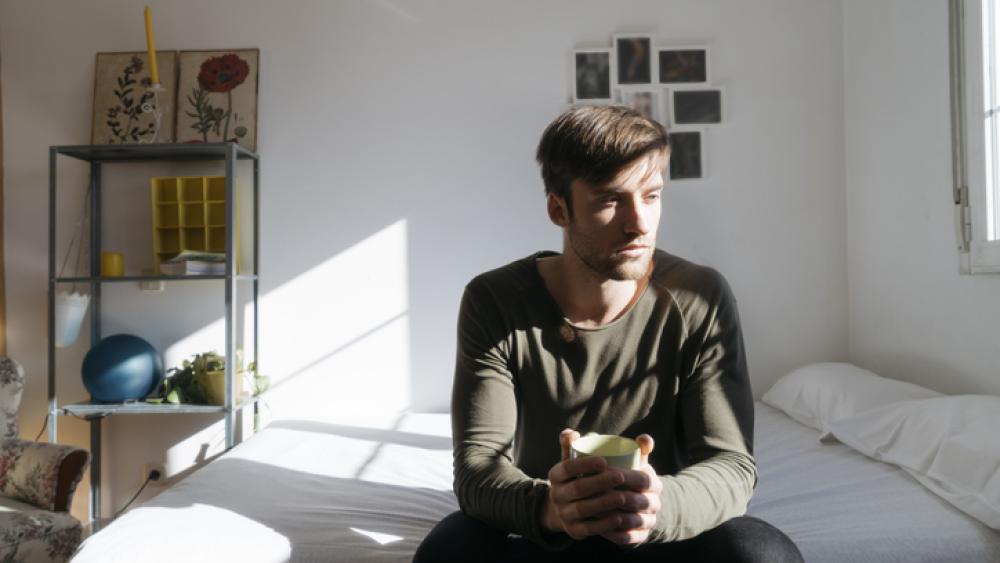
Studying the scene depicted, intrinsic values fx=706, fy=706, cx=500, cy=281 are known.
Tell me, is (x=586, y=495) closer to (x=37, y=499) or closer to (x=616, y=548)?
(x=616, y=548)

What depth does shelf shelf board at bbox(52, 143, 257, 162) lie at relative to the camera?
2.41 meters

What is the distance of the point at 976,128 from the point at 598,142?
1418 millimetres

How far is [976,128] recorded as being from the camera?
6.46ft

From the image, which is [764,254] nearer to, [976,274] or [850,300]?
[850,300]

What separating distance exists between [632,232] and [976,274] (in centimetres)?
138

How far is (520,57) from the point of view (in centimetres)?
268

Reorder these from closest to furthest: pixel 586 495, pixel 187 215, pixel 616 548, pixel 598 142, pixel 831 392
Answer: pixel 586 495, pixel 616 548, pixel 598 142, pixel 831 392, pixel 187 215

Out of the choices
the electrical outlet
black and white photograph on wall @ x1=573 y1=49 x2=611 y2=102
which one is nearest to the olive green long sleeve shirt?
black and white photograph on wall @ x1=573 y1=49 x2=611 y2=102

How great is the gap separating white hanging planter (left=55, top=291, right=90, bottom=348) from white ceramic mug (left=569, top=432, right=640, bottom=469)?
222 cm

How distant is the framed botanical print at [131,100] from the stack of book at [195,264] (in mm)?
547

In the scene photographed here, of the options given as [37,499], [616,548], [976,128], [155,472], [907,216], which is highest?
[976,128]

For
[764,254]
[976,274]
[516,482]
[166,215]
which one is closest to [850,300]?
[764,254]

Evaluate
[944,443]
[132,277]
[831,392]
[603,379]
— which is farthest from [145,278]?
[944,443]

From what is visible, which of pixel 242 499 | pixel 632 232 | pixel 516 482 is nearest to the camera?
pixel 516 482
